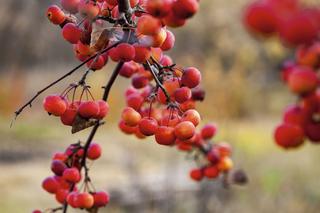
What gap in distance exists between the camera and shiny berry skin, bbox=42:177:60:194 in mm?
1192

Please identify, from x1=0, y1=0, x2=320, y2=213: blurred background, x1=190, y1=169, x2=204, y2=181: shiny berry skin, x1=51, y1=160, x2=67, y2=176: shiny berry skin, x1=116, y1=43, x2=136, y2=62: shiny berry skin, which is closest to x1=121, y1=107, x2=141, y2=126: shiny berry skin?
x1=116, y1=43, x2=136, y2=62: shiny berry skin

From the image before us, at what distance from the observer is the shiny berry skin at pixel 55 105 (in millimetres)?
984

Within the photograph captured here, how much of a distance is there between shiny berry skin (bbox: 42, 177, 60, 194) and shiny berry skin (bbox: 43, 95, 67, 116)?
25 cm

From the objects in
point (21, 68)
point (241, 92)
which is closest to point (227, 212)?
point (241, 92)

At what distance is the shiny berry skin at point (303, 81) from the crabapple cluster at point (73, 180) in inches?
26.4

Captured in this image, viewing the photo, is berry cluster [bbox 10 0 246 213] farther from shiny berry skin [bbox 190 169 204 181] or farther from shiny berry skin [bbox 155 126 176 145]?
shiny berry skin [bbox 190 169 204 181]

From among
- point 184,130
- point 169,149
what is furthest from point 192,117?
point 169,149

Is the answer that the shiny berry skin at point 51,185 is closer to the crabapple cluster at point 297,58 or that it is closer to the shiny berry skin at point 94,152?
the shiny berry skin at point 94,152

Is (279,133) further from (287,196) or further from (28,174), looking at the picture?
(28,174)

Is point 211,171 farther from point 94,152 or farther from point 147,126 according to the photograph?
point 147,126

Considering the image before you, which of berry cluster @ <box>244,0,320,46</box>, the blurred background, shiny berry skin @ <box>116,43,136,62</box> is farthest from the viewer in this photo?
the blurred background

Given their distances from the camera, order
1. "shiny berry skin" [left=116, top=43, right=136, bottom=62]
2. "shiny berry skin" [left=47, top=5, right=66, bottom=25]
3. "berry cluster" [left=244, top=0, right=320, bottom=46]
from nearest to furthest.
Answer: "berry cluster" [left=244, top=0, right=320, bottom=46] → "shiny berry skin" [left=116, top=43, right=136, bottom=62] → "shiny berry skin" [left=47, top=5, right=66, bottom=25]

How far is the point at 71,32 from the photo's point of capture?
3.17ft

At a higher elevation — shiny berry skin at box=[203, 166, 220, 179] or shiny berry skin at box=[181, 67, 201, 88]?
shiny berry skin at box=[203, 166, 220, 179]
